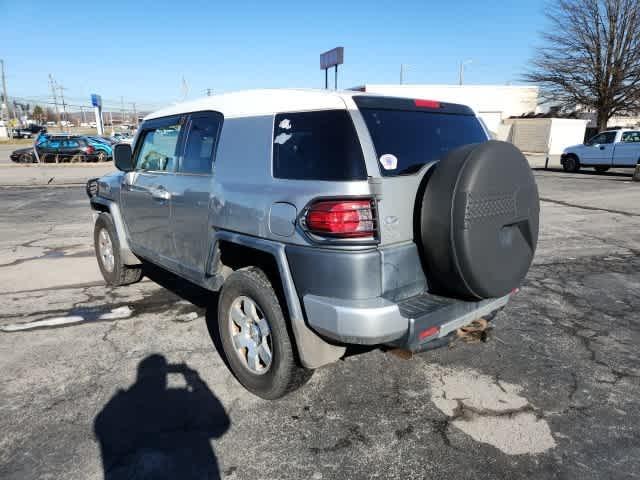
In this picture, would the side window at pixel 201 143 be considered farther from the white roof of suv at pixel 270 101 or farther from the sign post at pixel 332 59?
the sign post at pixel 332 59

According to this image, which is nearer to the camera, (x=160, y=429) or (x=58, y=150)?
(x=160, y=429)

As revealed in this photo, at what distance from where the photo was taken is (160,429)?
8.23 feet

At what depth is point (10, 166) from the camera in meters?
21.3

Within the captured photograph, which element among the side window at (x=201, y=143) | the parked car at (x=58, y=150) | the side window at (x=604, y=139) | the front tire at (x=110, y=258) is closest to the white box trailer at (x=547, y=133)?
the side window at (x=604, y=139)

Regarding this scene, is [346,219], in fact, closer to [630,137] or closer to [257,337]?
[257,337]

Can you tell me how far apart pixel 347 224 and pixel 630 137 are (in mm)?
20562

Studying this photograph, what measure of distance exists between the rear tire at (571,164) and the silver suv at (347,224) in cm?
1992

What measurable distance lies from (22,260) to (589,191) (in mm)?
14744

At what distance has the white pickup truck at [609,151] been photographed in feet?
57.5

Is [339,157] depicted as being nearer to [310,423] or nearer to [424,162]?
[424,162]

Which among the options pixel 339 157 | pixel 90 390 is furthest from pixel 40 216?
pixel 339 157

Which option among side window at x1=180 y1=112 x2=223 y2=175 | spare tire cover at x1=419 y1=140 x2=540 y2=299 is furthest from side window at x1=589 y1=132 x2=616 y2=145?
side window at x1=180 y1=112 x2=223 y2=175

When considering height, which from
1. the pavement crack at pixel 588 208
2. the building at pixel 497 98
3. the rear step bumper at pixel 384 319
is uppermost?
the building at pixel 497 98

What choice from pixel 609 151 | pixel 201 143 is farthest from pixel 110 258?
pixel 609 151
